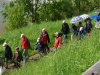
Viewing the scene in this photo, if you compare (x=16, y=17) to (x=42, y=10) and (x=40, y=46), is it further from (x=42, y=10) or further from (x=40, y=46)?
(x=40, y=46)

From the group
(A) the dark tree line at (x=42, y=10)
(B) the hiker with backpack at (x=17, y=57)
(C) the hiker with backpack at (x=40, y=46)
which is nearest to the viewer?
(B) the hiker with backpack at (x=17, y=57)

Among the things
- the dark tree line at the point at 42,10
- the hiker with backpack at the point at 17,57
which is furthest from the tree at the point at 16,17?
the hiker with backpack at the point at 17,57

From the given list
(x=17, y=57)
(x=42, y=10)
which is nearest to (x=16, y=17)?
(x=42, y=10)

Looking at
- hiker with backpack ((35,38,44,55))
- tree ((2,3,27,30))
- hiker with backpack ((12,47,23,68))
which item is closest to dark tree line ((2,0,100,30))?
tree ((2,3,27,30))

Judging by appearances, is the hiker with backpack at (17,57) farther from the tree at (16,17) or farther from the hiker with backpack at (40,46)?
the tree at (16,17)

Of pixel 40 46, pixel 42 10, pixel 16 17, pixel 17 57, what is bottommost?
pixel 16 17

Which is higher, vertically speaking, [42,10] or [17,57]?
[17,57]

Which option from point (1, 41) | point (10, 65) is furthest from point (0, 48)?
point (10, 65)

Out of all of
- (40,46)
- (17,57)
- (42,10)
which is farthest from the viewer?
(42,10)

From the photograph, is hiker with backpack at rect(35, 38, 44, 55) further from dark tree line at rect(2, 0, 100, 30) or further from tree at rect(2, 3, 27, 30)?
tree at rect(2, 3, 27, 30)

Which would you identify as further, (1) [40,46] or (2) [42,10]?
(2) [42,10]

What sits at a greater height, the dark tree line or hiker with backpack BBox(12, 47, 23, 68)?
hiker with backpack BBox(12, 47, 23, 68)

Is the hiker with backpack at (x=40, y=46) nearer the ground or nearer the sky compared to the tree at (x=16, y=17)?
nearer the sky

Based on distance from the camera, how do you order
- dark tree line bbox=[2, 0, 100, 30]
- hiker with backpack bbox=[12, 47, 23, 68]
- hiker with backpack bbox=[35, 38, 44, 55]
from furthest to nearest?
dark tree line bbox=[2, 0, 100, 30]
hiker with backpack bbox=[35, 38, 44, 55]
hiker with backpack bbox=[12, 47, 23, 68]
